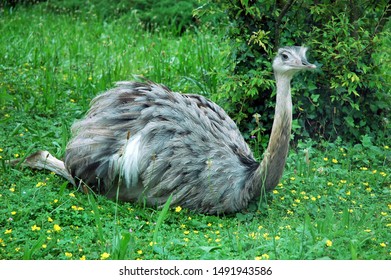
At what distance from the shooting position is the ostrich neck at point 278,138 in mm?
5171

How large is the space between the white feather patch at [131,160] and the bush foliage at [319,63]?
4.52 feet


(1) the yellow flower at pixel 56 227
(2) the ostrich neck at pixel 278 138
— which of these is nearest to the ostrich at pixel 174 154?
(2) the ostrich neck at pixel 278 138

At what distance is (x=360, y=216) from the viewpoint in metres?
5.20

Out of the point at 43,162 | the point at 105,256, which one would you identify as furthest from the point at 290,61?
the point at 43,162

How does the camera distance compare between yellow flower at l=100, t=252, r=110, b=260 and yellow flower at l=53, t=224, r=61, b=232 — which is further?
yellow flower at l=53, t=224, r=61, b=232

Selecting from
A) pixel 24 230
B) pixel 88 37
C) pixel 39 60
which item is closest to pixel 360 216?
pixel 24 230

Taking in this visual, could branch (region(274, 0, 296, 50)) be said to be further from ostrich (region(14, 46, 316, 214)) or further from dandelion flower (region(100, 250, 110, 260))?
dandelion flower (region(100, 250, 110, 260))

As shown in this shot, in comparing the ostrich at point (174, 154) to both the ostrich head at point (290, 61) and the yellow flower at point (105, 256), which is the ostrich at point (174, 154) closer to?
the ostrich head at point (290, 61)

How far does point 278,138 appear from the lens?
5230mm

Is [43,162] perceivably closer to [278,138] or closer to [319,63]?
[278,138]

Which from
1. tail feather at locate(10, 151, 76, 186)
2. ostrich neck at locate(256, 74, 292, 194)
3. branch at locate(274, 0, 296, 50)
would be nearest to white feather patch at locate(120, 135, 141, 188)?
tail feather at locate(10, 151, 76, 186)

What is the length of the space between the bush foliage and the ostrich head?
43.9 inches

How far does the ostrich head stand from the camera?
5.12m
